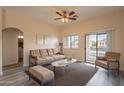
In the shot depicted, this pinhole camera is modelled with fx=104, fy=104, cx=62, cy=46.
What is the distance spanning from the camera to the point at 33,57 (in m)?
5.52

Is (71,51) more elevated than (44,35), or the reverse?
(44,35)

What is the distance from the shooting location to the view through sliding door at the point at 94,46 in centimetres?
595

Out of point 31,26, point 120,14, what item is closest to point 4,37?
point 31,26

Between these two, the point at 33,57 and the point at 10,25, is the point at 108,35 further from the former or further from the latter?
the point at 10,25

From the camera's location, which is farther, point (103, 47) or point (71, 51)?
point (71, 51)


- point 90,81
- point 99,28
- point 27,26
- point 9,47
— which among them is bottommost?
point 90,81

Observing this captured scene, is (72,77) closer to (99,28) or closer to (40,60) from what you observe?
(40,60)

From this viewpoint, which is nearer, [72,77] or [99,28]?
[72,77]

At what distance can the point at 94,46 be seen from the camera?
6.50 metres

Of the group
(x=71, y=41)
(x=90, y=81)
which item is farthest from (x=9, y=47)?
(x=90, y=81)

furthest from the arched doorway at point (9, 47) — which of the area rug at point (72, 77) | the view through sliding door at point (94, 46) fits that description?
the view through sliding door at point (94, 46)

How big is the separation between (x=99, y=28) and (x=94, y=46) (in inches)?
46.2
